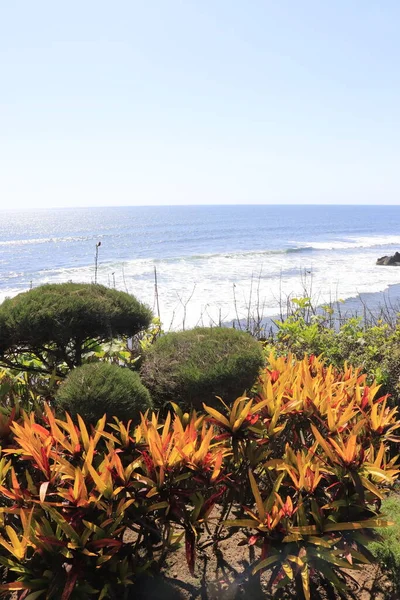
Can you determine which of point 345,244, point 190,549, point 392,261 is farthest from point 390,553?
point 345,244

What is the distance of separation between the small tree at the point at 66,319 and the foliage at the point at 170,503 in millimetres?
960

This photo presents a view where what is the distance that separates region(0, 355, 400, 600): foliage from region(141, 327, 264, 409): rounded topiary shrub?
494mm

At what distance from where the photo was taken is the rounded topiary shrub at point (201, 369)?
316 centimetres

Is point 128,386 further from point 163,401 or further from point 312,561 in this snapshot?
point 312,561

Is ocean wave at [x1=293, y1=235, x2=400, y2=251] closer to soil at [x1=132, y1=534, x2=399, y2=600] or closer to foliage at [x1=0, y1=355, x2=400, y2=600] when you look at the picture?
soil at [x1=132, y1=534, x2=399, y2=600]

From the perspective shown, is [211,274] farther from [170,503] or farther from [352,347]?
[170,503]

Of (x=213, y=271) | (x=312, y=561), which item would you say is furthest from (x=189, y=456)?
A: (x=213, y=271)

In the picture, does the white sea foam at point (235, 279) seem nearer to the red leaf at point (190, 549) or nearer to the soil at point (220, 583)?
the soil at point (220, 583)

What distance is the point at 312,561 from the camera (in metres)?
2.20

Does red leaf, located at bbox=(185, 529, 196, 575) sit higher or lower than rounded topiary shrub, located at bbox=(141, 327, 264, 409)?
lower

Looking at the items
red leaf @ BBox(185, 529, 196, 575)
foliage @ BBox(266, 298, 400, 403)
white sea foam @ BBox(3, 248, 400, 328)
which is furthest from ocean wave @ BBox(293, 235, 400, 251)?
red leaf @ BBox(185, 529, 196, 575)

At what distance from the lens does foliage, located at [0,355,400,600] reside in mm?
2084

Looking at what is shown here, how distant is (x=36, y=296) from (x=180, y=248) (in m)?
46.7

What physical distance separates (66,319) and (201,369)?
3.51 ft
